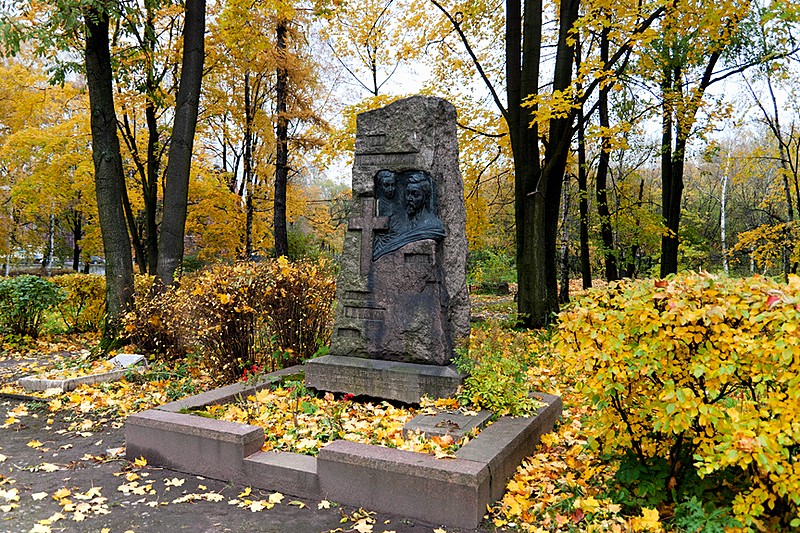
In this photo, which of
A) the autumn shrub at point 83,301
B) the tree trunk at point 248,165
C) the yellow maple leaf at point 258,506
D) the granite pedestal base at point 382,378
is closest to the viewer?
the yellow maple leaf at point 258,506

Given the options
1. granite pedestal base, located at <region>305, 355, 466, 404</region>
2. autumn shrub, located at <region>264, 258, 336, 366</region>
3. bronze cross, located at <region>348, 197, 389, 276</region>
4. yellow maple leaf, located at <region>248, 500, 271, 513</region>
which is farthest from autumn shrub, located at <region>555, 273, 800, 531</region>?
autumn shrub, located at <region>264, 258, 336, 366</region>

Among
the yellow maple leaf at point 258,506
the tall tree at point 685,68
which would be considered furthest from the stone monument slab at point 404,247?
the tall tree at point 685,68

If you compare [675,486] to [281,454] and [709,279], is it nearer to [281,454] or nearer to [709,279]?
[709,279]

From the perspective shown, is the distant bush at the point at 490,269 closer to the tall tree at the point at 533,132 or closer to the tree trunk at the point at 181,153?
the tall tree at the point at 533,132

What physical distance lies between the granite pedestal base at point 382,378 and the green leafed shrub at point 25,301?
7.22m

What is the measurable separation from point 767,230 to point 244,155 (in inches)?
695

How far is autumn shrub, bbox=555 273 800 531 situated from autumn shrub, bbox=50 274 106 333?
34.7ft

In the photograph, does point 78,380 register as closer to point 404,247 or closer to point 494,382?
point 404,247

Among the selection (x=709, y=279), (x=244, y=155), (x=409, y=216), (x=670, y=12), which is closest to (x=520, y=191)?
(x=670, y=12)

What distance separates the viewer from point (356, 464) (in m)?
3.79

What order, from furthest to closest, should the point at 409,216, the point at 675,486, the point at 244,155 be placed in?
the point at 244,155 → the point at 409,216 → the point at 675,486

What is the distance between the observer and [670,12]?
31.8 feet

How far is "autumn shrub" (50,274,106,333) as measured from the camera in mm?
11180

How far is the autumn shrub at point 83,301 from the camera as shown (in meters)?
11.2
